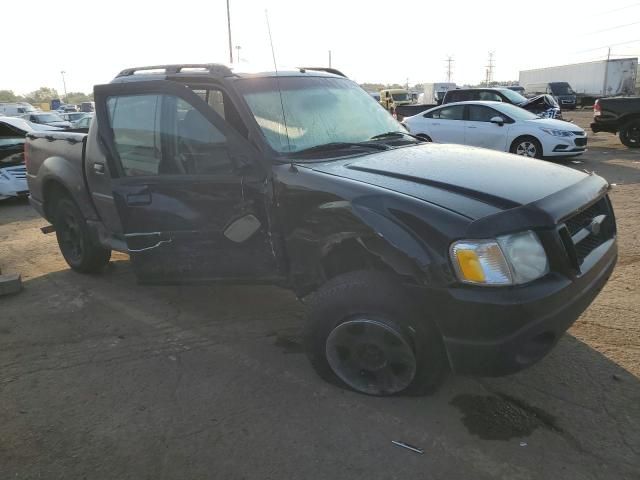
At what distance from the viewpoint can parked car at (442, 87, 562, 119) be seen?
1498cm

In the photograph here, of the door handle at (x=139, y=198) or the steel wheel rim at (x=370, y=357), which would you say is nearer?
the steel wheel rim at (x=370, y=357)

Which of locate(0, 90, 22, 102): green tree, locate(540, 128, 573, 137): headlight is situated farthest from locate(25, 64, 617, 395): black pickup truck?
locate(0, 90, 22, 102): green tree

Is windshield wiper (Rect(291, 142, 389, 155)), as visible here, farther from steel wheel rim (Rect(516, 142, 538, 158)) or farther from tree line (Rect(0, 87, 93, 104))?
tree line (Rect(0, 87, 93, 104))

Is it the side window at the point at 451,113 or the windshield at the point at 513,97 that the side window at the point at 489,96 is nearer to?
the windshield at the point at 513,97

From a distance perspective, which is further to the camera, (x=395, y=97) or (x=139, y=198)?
(x=395, y=97)

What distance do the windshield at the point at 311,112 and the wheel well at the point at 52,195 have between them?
2.59 metres

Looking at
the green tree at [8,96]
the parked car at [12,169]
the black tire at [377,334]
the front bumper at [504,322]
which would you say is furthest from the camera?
the green tree at [8,96]

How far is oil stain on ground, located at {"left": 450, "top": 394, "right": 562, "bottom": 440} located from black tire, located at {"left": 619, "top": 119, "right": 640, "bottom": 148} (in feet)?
45.7

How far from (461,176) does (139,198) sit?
2194 mm

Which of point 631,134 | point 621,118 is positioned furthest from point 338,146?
point 631,134

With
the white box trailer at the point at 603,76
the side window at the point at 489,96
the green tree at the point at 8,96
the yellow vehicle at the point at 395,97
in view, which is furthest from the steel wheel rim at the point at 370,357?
the green tree at the point at 8,96

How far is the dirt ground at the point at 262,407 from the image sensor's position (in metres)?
2.54

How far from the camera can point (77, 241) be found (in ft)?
17.2

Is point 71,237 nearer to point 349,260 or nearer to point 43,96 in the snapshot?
point 349,260
